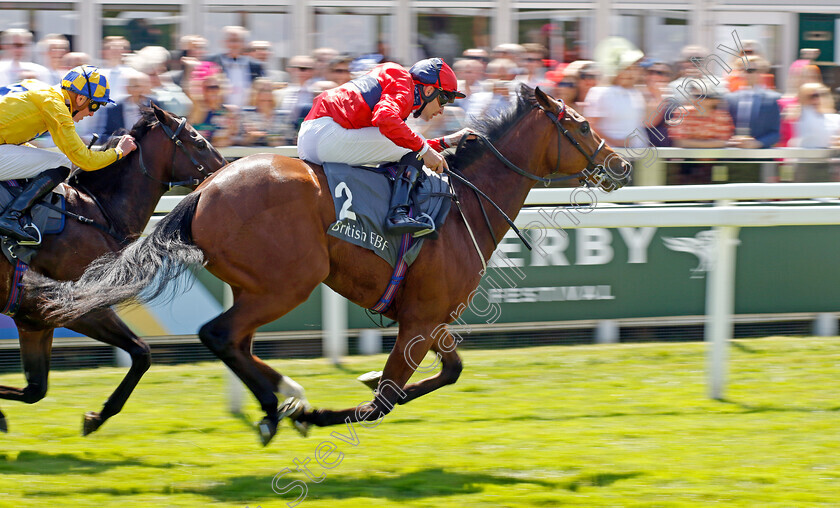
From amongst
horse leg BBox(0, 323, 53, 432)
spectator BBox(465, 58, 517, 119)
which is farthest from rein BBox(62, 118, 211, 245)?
spectator BBox(465, 58, 517, 119)

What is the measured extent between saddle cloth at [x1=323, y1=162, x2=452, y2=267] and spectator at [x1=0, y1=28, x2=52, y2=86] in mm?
3797

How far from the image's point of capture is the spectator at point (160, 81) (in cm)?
712

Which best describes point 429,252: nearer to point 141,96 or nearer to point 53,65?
point 141,96

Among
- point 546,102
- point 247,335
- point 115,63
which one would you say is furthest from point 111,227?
point 115,63

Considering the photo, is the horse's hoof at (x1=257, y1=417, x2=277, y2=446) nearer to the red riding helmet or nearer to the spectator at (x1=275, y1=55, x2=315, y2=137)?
the red riding helmet

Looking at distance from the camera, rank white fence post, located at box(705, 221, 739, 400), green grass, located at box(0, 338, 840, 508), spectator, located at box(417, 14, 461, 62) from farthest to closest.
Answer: spectator, located at box(417, 14, 461, 62), white fence post, located at box(705, 221, 739, 400), green grass, located at box(0, 338, 840, 508)

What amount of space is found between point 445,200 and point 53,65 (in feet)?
13.9

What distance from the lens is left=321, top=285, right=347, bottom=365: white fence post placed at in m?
6.45

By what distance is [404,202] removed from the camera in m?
4.71

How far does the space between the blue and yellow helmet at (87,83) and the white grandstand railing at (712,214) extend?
0.84 meters

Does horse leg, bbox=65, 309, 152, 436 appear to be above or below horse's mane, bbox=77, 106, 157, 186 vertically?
below

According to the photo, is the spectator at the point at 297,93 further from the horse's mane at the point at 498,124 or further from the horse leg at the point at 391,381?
the horse leg at the point at 391,381

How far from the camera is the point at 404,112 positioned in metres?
4.74

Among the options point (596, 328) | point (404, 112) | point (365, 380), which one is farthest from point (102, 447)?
point (596, 328)
